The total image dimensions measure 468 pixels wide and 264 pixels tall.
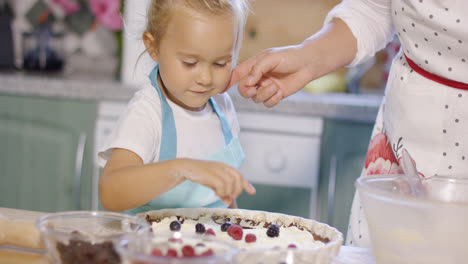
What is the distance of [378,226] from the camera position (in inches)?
27.5

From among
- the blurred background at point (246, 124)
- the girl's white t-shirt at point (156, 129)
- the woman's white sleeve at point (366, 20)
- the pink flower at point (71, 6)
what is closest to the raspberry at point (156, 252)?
the girl's white t-shirt at point (156, 129)

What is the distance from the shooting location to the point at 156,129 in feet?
3.74

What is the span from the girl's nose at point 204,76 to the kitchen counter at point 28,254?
0.38 m

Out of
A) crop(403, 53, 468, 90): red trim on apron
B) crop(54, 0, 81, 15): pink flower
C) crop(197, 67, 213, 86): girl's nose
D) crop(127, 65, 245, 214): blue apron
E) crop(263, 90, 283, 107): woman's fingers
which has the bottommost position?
crop(127, 65, 245, 214): blue apron

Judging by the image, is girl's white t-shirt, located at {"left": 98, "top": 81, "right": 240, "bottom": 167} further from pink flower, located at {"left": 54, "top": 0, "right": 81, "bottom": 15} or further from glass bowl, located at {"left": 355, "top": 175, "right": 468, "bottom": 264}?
pink flower, located at {"left": 54, "top": 0, "right": 81, "bottom": 15}

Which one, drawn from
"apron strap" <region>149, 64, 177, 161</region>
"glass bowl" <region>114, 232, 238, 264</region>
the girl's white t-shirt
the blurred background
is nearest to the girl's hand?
"glass bowl" <region>114, 232, 238, 264</region>

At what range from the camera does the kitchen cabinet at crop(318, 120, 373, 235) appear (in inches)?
79.0

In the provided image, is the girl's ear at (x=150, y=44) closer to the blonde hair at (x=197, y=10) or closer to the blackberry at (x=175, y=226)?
the blonde hair at (x=197, y=10)

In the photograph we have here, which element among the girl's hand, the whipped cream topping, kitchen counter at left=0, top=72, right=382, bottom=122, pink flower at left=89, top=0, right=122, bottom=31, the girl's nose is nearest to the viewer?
the girl's hand

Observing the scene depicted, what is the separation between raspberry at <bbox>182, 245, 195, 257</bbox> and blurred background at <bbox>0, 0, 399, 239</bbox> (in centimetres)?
135

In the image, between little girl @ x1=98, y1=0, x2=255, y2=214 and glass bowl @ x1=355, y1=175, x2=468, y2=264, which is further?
little girl @ x1=98, y1=0, x2=255, y2=214

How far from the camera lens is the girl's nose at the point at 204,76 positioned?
3.53 ft

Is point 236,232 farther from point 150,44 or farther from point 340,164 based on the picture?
point 340,164

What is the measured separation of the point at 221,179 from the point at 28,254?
301 millimetres
